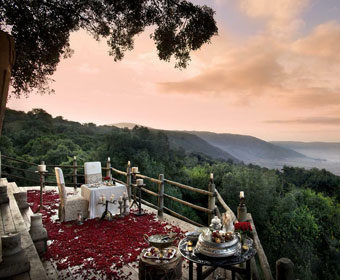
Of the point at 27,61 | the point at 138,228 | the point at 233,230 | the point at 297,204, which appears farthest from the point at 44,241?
the point at 297,204

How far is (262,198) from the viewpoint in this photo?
62.7ft

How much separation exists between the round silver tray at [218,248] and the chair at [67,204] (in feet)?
13.2

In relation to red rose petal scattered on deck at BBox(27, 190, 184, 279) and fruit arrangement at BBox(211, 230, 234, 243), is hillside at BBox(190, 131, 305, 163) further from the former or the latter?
fruit arrangement at BBox(211, 230, 234, 243)

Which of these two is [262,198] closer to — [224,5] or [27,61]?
[224,5]

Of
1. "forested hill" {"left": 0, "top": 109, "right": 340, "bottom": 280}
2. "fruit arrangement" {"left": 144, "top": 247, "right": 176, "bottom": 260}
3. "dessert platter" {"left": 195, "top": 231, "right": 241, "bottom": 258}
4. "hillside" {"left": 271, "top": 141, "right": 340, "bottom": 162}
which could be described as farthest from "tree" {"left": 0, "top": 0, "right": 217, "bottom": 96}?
"hillside" {"left": 271, "top": 141, "right": 340, "bottom": 162}

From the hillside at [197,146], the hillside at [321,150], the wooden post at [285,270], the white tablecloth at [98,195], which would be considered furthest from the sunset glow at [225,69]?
the hillside at [321,150]

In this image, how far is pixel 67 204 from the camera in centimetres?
535

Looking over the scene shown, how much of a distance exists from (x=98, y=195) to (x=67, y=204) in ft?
2.28

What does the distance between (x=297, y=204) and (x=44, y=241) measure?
22.6 meters

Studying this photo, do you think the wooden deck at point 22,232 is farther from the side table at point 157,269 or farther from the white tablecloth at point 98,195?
the white tablecloth at point 98,195

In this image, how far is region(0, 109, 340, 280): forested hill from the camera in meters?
15.1

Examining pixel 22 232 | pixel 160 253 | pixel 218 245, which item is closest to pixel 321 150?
→ pixel 160 253

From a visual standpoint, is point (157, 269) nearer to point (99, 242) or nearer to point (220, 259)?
point (220, 259)

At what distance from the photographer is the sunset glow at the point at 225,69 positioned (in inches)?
207
